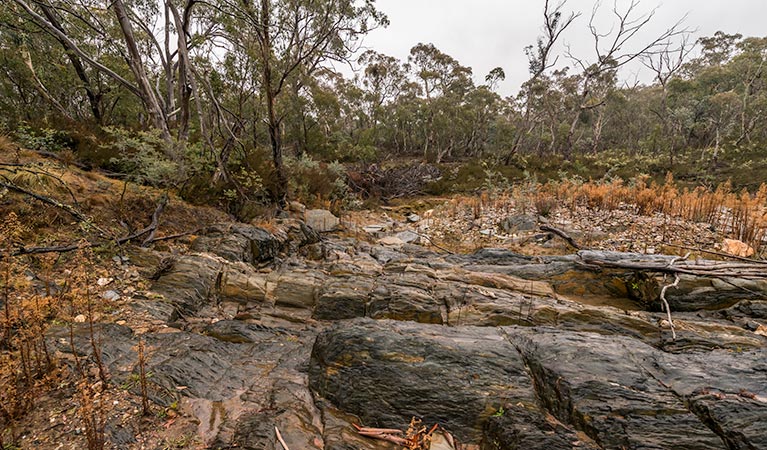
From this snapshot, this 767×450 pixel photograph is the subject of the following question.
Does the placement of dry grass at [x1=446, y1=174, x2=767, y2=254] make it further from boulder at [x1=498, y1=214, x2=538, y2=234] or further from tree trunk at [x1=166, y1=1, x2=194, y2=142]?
tree trunk at [x1=166, y1=1, x2=194, y2=142]

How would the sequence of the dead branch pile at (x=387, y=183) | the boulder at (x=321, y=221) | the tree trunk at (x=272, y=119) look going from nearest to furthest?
the tree trunk at (x=272, y=119) < the boulder at (x=321, y=221) < the dead branch pile at (x=387, y=183)

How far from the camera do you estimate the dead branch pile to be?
13820mm

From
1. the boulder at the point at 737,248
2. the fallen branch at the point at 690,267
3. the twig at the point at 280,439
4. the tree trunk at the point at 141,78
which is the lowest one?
the twig at the point at 280,439

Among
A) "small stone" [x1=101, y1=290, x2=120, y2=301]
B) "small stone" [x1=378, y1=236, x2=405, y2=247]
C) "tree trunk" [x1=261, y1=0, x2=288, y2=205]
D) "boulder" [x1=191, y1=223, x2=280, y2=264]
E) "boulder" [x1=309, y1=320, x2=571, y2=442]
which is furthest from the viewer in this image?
"small stone" [x1=378, y1=236, x2=405, y2=247]

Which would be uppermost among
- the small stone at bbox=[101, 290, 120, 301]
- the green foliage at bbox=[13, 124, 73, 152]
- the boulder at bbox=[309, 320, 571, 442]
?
the green foliage at bbox=[13, 124, 73, 152]

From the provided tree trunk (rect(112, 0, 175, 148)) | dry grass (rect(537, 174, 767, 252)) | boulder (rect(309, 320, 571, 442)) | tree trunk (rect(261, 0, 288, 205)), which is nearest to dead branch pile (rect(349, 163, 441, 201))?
tree trunk (rect(261, 0, 288, 205))

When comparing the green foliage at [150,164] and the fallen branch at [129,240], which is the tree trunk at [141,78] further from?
the fallen branch at [129,240]

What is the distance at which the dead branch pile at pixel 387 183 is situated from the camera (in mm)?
13820

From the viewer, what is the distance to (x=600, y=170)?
18703 millimetres

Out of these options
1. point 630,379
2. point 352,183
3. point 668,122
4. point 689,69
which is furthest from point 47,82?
point 689,69

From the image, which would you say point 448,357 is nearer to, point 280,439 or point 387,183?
point 280,439

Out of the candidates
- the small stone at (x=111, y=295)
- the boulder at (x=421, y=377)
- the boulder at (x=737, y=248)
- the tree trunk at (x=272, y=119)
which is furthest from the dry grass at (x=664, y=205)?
the small stone at (x=111, y=295)

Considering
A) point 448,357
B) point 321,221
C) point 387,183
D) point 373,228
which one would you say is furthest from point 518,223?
point 387,183

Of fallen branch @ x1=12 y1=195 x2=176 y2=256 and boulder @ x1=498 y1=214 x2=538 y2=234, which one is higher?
boulder @ x1=498 y1=214 x2=538 y2=234
